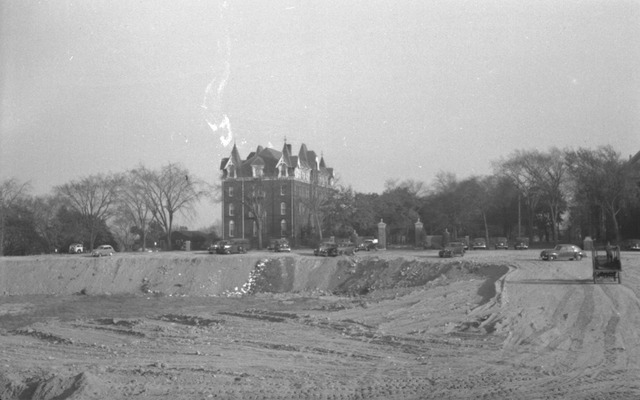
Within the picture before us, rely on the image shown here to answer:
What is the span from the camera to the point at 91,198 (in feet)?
230

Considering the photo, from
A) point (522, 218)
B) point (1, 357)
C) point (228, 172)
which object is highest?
point (228, 172)

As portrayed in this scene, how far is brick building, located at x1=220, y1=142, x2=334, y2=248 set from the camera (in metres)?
71.1

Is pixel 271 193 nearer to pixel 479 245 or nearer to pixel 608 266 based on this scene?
pixel 479 245

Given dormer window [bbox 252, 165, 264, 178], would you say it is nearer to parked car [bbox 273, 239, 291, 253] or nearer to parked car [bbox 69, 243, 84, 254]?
parked car [bbox 273, 239, 291, 253]

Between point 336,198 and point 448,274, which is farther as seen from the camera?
point 336,198

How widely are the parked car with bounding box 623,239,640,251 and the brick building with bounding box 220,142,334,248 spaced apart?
3275 cm

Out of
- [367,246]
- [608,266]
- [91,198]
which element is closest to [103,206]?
[91,198]

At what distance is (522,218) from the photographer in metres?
70.4

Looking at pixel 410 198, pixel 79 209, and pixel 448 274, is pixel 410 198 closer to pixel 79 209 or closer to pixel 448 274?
pixel 79 209

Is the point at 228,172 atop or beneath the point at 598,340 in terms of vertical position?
atop

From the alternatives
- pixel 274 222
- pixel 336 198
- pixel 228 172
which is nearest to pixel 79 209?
pixel 228 172

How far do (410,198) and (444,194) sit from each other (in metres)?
8.27

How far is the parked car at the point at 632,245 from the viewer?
166 ft

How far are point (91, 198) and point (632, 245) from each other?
5252 cm
